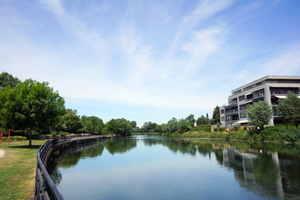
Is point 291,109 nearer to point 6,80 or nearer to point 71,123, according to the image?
point 71,123

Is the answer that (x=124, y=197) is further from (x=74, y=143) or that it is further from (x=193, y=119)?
(x=193, y=119)

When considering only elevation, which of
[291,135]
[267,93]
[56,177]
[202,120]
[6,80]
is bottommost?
[56,177]

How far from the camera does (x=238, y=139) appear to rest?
54531 mm

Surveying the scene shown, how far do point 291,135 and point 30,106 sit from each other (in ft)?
141

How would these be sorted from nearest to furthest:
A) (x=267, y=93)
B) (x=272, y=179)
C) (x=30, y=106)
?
(x=272, y=179)
(x=30, y=106)
(x=267, y=93)

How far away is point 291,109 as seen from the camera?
4100 centimetres

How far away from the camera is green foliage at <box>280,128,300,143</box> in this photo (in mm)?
37938

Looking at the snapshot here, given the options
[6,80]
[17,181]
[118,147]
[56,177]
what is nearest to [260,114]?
[118,147]

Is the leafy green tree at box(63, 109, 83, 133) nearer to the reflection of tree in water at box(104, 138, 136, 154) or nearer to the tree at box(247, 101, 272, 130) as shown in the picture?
the reflection of tree in water at box(104, 138, 136, 154)

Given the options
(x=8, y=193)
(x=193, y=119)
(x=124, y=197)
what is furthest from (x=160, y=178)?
(x=193, y=119)

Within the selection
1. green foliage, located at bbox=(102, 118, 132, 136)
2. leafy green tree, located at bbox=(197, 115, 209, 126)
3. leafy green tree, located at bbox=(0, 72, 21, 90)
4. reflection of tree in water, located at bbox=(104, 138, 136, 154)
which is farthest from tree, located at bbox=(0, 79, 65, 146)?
leafy green tree, located at bbox=(197, 115, 209, 126)

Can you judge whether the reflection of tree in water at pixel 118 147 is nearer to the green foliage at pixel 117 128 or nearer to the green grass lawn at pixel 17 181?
the green grass lawn at pixel 17 181

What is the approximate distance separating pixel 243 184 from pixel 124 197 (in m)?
7.86

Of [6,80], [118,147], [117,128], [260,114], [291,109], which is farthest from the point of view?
[117,128]
